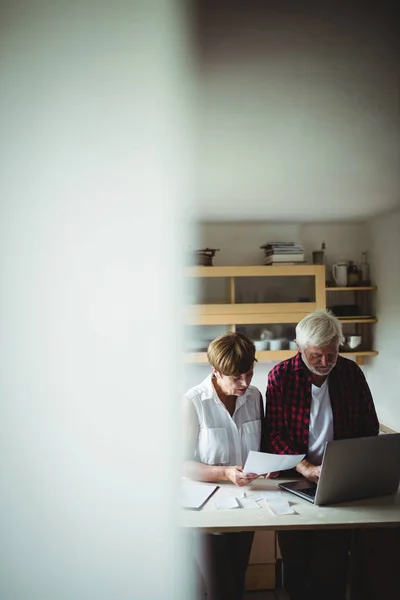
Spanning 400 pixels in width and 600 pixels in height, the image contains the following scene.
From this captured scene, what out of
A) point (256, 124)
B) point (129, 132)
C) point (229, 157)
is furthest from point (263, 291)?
point (129, 132)

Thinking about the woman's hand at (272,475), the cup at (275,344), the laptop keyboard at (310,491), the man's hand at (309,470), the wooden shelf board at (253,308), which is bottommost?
the laptop keyboard at (310,491)

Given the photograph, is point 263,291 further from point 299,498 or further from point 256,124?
point 299,498

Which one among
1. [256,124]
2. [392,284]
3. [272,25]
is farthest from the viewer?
[392,284]

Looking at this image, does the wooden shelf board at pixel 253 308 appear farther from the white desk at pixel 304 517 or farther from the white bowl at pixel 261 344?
the white desk at pixel 304 517

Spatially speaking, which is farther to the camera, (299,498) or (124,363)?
(299,498)

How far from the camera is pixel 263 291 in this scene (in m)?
3.51

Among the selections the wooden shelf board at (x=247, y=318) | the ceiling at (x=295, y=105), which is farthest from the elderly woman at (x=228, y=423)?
the wooden shelf board at (x=247, y=318)

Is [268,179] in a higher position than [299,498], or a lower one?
higher

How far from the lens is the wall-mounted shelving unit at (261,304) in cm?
341

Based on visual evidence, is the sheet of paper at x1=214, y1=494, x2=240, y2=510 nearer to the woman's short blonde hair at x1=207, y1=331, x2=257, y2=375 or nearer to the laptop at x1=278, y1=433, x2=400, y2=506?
the laptop at x1=278, y1=433, x2=400, y2=506

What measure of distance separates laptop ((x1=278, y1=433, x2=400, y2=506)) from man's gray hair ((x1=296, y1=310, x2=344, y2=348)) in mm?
309

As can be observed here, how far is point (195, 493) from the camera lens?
1323 millimetres

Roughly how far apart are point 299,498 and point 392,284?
2306mm

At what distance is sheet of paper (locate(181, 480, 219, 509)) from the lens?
126cm
